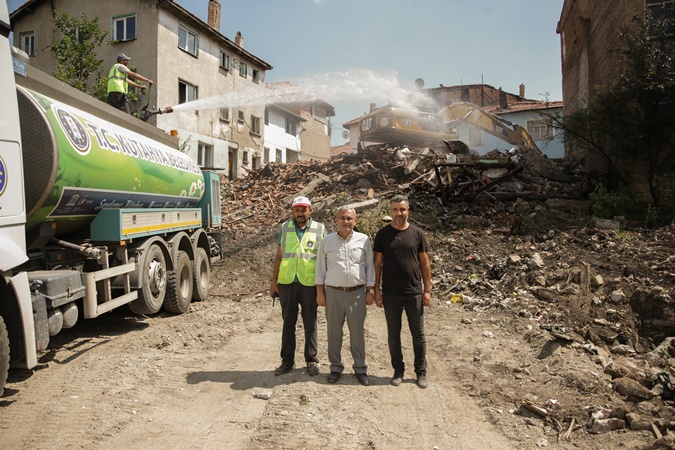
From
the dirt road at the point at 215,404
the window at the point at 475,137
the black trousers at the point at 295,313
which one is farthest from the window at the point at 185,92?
the black trousers at the point at 295,313

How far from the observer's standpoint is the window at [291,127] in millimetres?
38281

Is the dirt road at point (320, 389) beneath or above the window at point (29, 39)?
beneath

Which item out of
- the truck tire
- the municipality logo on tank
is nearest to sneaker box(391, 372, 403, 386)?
the truck tire

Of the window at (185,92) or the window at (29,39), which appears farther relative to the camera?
the window at (29,39)

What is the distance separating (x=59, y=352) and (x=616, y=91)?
13.9 m

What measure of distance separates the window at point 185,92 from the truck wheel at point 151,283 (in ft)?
62.3

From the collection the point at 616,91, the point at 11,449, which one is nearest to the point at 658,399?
the point at 11,449

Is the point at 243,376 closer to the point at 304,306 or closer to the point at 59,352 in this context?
the point at 304,306

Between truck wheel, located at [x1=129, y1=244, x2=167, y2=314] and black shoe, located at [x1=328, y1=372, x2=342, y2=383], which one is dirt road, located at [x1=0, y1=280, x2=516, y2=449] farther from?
truck wheel, located at [x1=129, y1=244, x2=167, y2=314]

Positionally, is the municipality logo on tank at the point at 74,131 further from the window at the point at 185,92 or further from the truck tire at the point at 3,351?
the window at the point at 185,92

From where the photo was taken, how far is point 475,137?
96.3 ft

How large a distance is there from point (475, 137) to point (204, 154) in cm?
1550

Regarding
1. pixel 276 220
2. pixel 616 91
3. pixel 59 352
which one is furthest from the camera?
pixel 276 220

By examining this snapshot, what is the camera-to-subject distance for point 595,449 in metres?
3.87
